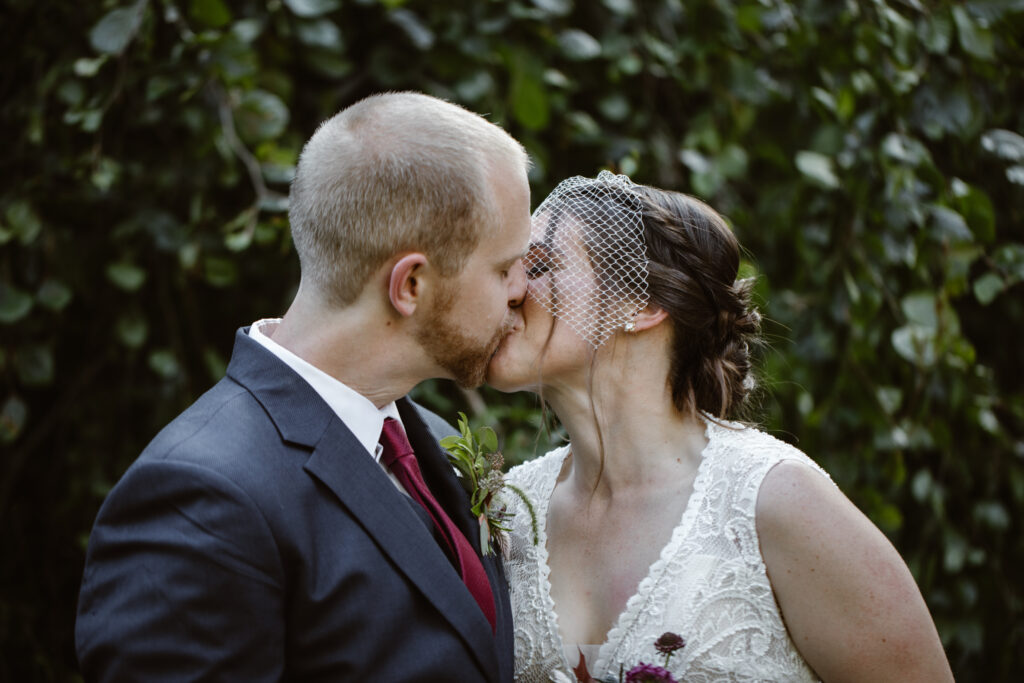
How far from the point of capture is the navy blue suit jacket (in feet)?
3.75

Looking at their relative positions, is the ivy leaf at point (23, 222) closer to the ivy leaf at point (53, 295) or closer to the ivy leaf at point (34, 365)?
the ivy leaf at point (53, 295)

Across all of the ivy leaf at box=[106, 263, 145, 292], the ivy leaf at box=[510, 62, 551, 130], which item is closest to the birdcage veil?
the ivy leaf at box=[510, 62, 551, 130]

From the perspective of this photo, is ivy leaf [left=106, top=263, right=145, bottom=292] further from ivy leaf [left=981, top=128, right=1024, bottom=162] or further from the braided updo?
ivy leaf [left=981, top=128, right=1024, bottom=162]

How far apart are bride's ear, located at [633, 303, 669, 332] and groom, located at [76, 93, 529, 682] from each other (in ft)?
0.95

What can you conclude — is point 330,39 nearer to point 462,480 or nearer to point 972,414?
point 462,480

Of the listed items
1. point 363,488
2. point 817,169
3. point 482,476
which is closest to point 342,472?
point 363,488

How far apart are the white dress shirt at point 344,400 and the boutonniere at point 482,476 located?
0.22 m

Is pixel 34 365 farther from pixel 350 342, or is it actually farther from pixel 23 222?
pixel 350 342

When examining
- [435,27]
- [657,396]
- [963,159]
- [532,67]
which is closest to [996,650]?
[963,159]

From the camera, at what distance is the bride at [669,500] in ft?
4.87

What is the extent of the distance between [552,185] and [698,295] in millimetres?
927

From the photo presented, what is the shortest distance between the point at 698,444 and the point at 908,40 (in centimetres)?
153

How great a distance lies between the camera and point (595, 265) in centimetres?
177

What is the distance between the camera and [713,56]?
271cm
